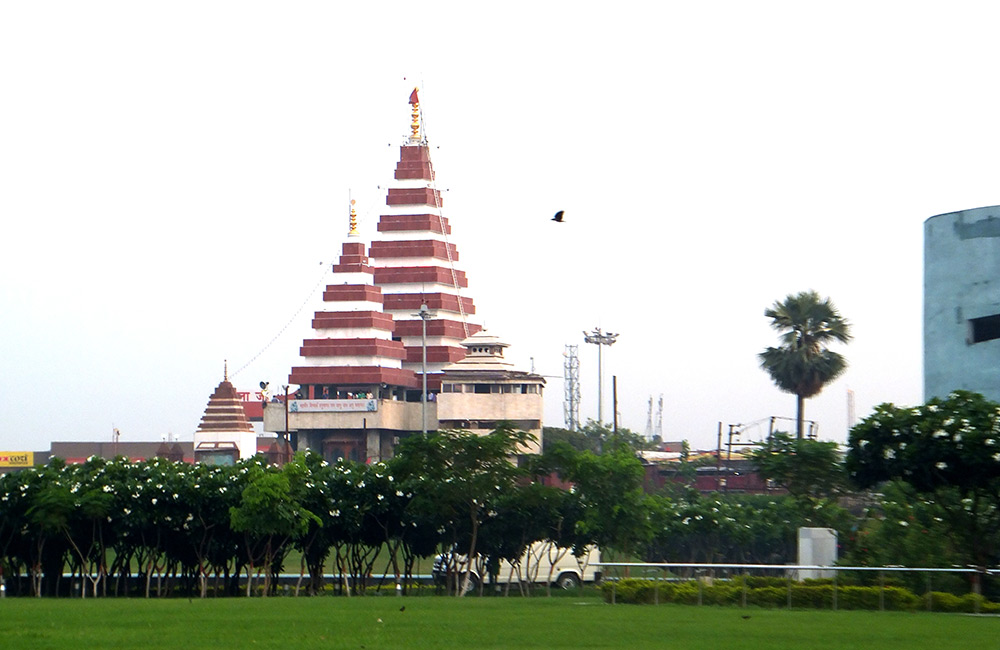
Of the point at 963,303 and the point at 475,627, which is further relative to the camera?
the point at 963,303

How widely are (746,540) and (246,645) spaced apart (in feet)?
130

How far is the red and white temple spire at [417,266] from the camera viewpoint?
128m

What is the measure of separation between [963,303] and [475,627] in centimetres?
2903

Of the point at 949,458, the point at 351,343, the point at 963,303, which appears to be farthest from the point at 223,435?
the point at 949,458

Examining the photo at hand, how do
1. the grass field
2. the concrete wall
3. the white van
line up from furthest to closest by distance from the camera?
1. the concrete wall
2. the white van
3. the grass field

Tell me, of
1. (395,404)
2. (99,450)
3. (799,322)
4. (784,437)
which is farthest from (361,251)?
(784,437)

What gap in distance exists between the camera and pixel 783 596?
27.3 m

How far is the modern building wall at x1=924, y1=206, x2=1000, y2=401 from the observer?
4406 centimetres

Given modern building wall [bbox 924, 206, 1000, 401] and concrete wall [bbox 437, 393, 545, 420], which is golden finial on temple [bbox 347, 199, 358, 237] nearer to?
concrete wall [bbox 437, 393, 545, 420]

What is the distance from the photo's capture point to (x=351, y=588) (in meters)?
44.8

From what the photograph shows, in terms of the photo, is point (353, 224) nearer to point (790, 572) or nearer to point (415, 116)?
point (415, 116)

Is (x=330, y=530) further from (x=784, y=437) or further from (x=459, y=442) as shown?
(x=784, y=437)

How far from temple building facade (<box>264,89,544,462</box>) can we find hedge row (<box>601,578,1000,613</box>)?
87226mm

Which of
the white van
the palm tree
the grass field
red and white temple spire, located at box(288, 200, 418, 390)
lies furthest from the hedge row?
red and white temple spire, located at box(288, 200, 418, 390)
